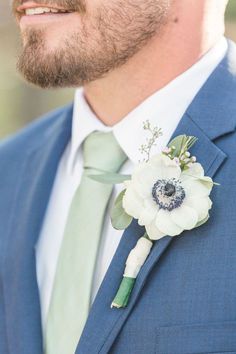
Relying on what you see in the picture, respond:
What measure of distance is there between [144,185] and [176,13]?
597 mm

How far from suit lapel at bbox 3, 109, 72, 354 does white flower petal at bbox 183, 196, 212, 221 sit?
559 millimetres

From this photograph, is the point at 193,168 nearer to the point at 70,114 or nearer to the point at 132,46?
the point at 132,46

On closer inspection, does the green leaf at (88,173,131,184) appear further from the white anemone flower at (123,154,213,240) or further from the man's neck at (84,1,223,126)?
the man's neck at (84,1,223,126)

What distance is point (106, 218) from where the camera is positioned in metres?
2.28

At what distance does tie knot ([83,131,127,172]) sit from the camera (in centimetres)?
233

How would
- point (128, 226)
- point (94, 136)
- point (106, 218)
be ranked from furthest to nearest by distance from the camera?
point (94, 136)
point (106, 218)
point (128, 226)

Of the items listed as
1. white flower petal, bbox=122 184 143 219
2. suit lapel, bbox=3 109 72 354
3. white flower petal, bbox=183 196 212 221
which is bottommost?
suit lapel, bbox=3 109 72 354

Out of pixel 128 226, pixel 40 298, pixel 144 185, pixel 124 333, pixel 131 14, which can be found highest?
pixel 131 14

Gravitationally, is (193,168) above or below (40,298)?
above

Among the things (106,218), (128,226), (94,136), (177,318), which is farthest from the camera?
(94,136)

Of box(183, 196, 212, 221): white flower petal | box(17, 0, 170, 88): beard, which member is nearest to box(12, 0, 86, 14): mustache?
box(17, 0, 170, 88): beard

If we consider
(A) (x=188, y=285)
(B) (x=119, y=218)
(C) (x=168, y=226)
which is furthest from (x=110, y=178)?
(A) (x=188, y=285)

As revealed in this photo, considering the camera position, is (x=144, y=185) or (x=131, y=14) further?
(x=131, y=14)

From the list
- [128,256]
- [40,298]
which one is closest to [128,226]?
[128,256]
